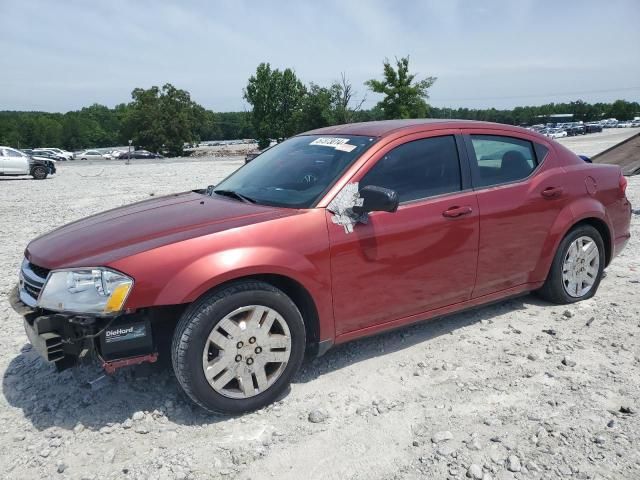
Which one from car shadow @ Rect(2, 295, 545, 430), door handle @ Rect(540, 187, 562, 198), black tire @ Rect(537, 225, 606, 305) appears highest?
door handle @ Rect(540, 187, 562, 198)

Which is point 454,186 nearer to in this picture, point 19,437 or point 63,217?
point 19,437

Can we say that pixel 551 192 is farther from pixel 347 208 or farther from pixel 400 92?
pixel 400 92

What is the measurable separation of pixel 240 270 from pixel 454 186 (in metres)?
1.77

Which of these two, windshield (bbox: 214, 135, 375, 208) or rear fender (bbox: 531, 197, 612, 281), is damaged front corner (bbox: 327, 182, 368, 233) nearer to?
windshield (bbox: 214, 135, 375, 208)

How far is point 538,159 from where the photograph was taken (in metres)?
4.39

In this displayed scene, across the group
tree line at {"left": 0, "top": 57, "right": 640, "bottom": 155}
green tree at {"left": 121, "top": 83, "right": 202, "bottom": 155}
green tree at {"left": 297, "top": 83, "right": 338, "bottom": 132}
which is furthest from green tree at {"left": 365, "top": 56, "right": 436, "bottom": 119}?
green tree at {"left": 121, "top": 83, "right": 202, "bottom": 155}

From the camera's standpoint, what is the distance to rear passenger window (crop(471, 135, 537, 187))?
13.1 ft

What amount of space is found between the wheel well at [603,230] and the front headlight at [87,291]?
12.2 ft

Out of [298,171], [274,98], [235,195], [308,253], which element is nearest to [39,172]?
[235,195]

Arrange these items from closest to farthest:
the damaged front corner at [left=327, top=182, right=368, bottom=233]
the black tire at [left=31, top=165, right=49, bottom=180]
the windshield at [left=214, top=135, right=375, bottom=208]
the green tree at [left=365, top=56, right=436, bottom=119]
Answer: the damaged front corner at [left=327, top=182, right=368, bottom=233]
the windshield at [left=214, top=135, right=375, bottom=208]
the black tire at [left=31, top=165, right=49, bottom=180]
the green tree at [left=365, top=56, right=436, bottom=119]

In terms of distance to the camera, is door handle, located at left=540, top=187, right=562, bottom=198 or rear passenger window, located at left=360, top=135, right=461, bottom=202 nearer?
rear passenger window, located at left=360, top=135, right=461, bottom=202

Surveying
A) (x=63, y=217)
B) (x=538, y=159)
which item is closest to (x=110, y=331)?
(x=538, y=159)

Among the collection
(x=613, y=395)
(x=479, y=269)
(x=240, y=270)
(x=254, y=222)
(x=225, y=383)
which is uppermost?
(x=254, y=222)

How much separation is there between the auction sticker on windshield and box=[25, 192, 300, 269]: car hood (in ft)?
2.59
